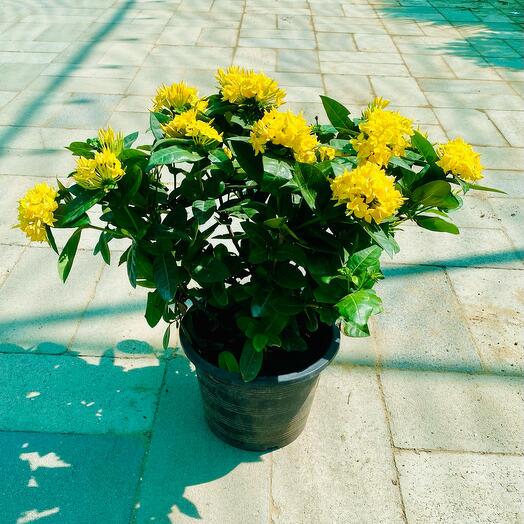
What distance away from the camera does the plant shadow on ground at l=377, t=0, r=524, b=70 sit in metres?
5.80

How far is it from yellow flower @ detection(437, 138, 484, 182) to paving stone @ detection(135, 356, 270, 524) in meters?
1.24

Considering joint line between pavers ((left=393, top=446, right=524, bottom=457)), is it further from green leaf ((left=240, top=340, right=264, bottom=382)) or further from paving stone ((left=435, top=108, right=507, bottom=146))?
paving stone ((left=435, top=108, right=507, bottom=146))

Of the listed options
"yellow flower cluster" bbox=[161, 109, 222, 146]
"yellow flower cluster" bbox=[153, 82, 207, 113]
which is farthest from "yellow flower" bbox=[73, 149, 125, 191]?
"yellow flower cluster" bbox=[153, 82, 207, 113]

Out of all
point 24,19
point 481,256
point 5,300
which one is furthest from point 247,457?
point 24,19

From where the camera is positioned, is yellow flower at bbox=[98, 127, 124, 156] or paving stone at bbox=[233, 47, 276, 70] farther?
paving stone at bbox=[233, 47, 276, 70]

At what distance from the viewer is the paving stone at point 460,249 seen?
9.65ft

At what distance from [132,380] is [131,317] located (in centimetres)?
40

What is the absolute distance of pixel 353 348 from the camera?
2396 millimetres

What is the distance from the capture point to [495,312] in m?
2.61

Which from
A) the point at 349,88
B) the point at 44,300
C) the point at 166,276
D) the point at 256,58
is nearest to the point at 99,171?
the point at 166,276

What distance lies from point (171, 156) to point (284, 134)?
10.3 inches

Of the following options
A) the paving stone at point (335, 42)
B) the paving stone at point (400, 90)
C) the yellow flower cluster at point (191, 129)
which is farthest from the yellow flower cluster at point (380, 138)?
the paving stone at point (335, 42)

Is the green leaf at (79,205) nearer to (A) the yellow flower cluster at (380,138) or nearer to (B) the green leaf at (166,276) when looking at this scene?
(B) the green leaf at (166,276)

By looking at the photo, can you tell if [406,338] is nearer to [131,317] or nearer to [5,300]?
[131,317]
